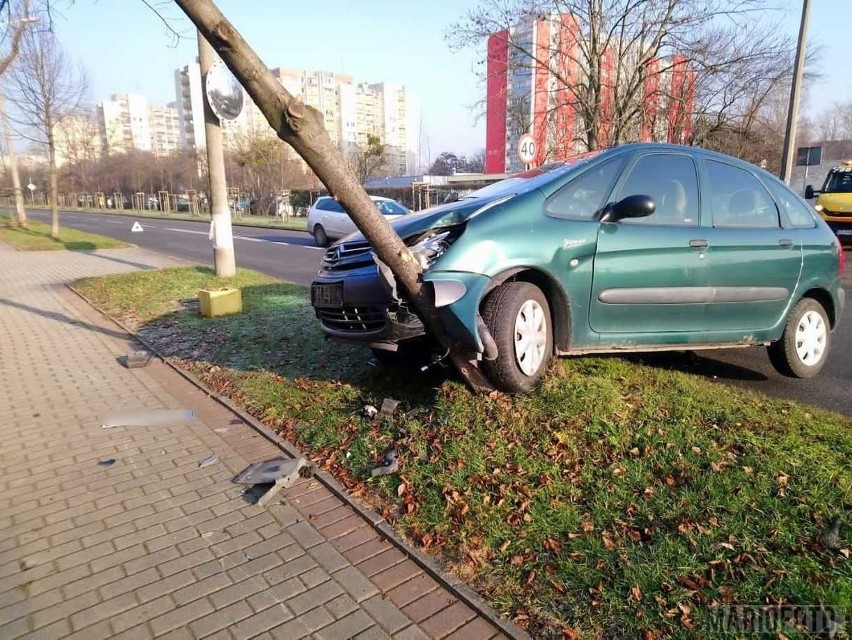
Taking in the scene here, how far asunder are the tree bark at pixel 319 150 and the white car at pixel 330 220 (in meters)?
15.3

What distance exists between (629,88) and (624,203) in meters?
13.4

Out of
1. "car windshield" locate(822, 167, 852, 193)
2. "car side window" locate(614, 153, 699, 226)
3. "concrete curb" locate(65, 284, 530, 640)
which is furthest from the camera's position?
"car windshield" locate(822, 167, 852, 193)

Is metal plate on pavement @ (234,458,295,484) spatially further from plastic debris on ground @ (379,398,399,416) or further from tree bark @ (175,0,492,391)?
tree bark @ (175,0,492,391)

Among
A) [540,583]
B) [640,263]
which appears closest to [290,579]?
[540,583]

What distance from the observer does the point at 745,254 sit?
171 inches

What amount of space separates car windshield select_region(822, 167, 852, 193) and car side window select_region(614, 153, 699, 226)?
51.0ft

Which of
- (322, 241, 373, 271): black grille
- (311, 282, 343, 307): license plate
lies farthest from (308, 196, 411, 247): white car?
(311, 282, 343, 307): license plate

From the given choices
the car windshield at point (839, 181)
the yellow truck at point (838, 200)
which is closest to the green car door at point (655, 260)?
the yellow truck at point (838, 200)

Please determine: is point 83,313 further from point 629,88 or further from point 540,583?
point 629,88

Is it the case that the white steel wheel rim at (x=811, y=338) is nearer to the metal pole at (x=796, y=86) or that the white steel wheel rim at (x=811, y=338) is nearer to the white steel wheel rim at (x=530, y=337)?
the white steel wheel rim at (x=530, y=337)

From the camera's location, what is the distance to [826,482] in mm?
2834

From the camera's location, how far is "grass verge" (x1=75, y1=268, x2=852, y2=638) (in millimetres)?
2326

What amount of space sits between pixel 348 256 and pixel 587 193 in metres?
1.75

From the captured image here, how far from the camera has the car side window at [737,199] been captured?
4.43 metres
